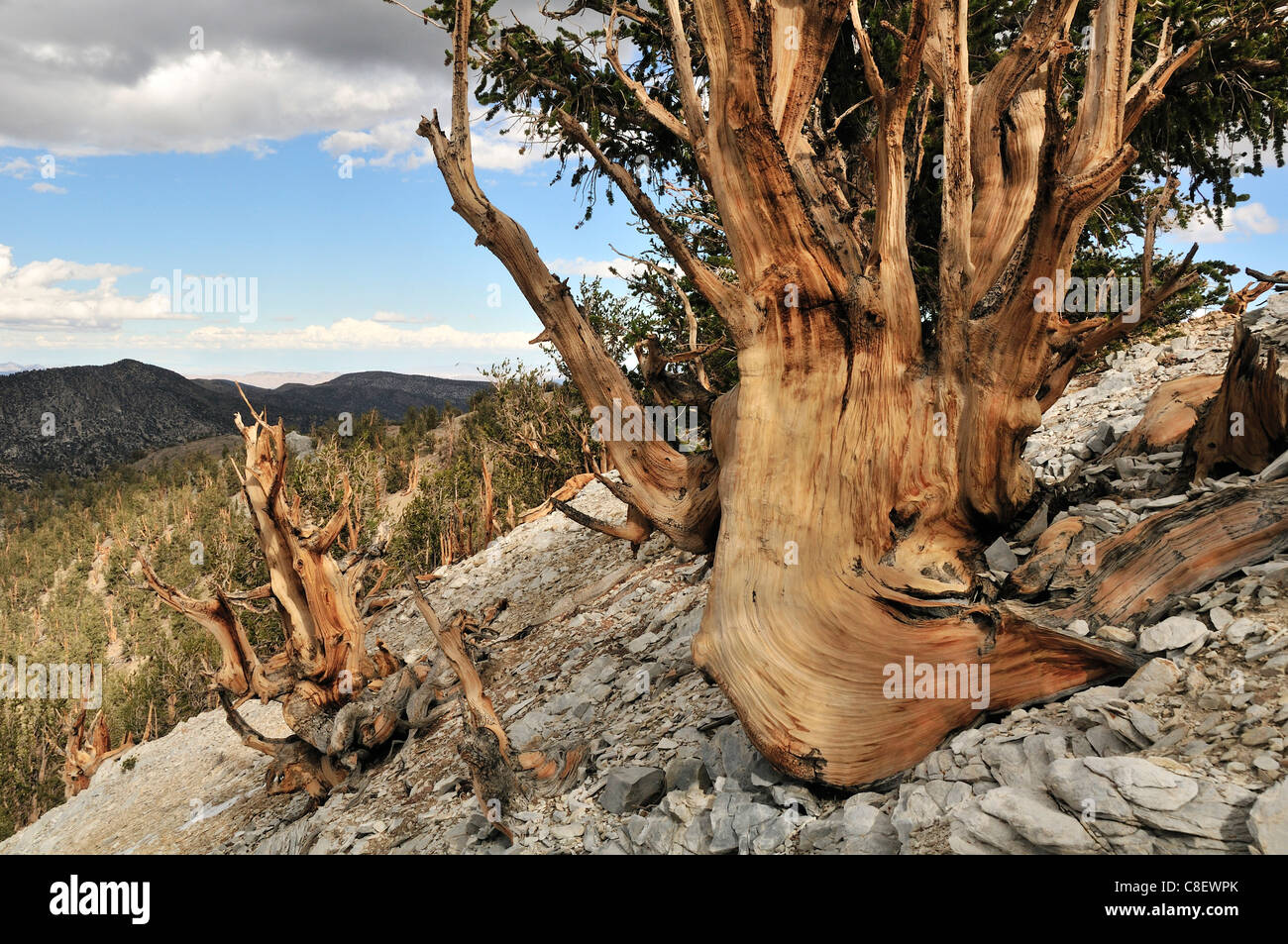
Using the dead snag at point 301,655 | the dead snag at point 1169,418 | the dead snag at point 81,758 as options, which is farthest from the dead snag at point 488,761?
the dead snag at point 81,758

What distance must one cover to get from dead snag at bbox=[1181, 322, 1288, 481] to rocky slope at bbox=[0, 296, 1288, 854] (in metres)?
0.34

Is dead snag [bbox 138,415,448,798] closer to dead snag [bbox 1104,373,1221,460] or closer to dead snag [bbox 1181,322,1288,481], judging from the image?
dead snag [bbox 1104,373,1221,460]

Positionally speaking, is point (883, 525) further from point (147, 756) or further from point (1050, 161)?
point (147, 756)

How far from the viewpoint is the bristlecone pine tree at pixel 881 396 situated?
10.6 ft

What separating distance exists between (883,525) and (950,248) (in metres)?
1.47

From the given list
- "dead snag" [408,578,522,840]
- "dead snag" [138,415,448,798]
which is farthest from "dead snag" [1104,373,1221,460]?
"dead snag" [138,415,448,798]

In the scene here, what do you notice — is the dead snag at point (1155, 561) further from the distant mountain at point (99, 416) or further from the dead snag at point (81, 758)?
the distant mountain at point (99, 416)

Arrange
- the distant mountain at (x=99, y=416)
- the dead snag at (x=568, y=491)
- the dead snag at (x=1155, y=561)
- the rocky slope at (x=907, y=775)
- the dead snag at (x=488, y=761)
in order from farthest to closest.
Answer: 1. the distant mountain at (x=99, y=416)
2. the dead snag at (x=568, y=491)
3. the dead snag at (x=488, y=761)
4. the dead snag at (x=1155, y=561)
5. the rocky slope at (x=907, y=775)

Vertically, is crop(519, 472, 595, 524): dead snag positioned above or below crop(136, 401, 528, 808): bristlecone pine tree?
above

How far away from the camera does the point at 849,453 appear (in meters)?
3.64

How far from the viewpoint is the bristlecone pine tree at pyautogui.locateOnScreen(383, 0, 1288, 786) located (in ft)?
10.6

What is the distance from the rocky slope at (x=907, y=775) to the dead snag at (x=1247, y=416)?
0.34 metres

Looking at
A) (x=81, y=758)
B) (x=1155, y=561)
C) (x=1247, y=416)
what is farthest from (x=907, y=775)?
(x=81, y=758)

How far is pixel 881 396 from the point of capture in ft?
12.2
